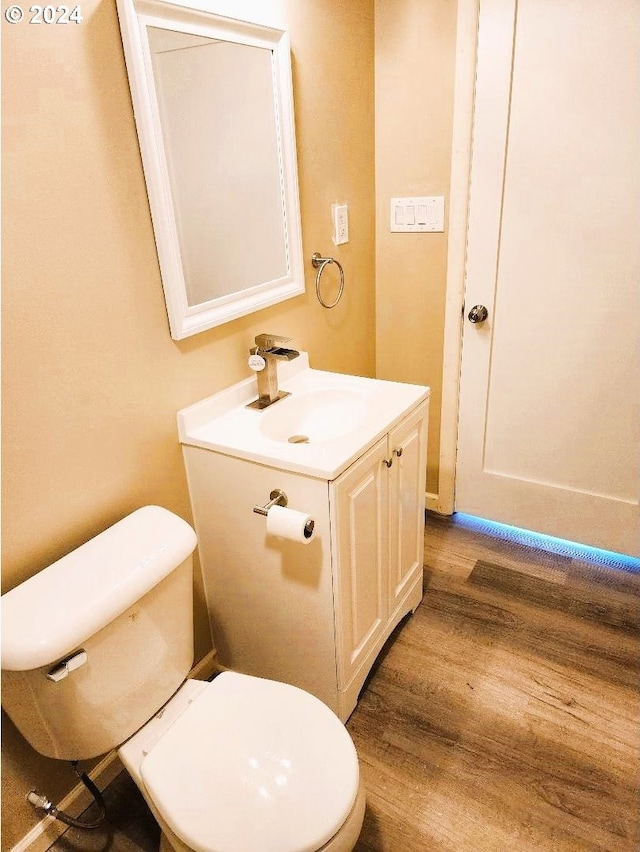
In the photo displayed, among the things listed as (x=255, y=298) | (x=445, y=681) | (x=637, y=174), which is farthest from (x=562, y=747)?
(x=637, y=174)

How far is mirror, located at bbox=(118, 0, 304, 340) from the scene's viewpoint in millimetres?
1233

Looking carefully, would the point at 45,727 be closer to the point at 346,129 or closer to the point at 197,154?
the point at 197,154

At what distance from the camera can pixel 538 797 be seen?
1405 mm

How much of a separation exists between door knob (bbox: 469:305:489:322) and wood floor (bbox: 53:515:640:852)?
973 mm

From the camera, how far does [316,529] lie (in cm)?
133

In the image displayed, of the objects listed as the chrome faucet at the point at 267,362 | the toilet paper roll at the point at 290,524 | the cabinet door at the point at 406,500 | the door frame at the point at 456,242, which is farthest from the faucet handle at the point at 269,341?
the door frame at the point at 456,242

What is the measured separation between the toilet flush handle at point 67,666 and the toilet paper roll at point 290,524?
0.46 metres

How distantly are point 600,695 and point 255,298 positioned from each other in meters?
1.57

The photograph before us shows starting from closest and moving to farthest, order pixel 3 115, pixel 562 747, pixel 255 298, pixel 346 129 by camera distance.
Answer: pixel 3 115, pixel 562 747, pixel 255 298, pixel 346 129

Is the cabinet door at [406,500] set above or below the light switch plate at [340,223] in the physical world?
below

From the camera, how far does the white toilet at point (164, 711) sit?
3.24ft

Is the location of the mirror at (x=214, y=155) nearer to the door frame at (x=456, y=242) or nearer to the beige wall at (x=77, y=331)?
the beige wall at (x=77, y=331)

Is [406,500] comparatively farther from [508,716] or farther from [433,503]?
[433,503]

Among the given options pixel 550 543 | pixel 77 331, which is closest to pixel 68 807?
pixel 77 331
